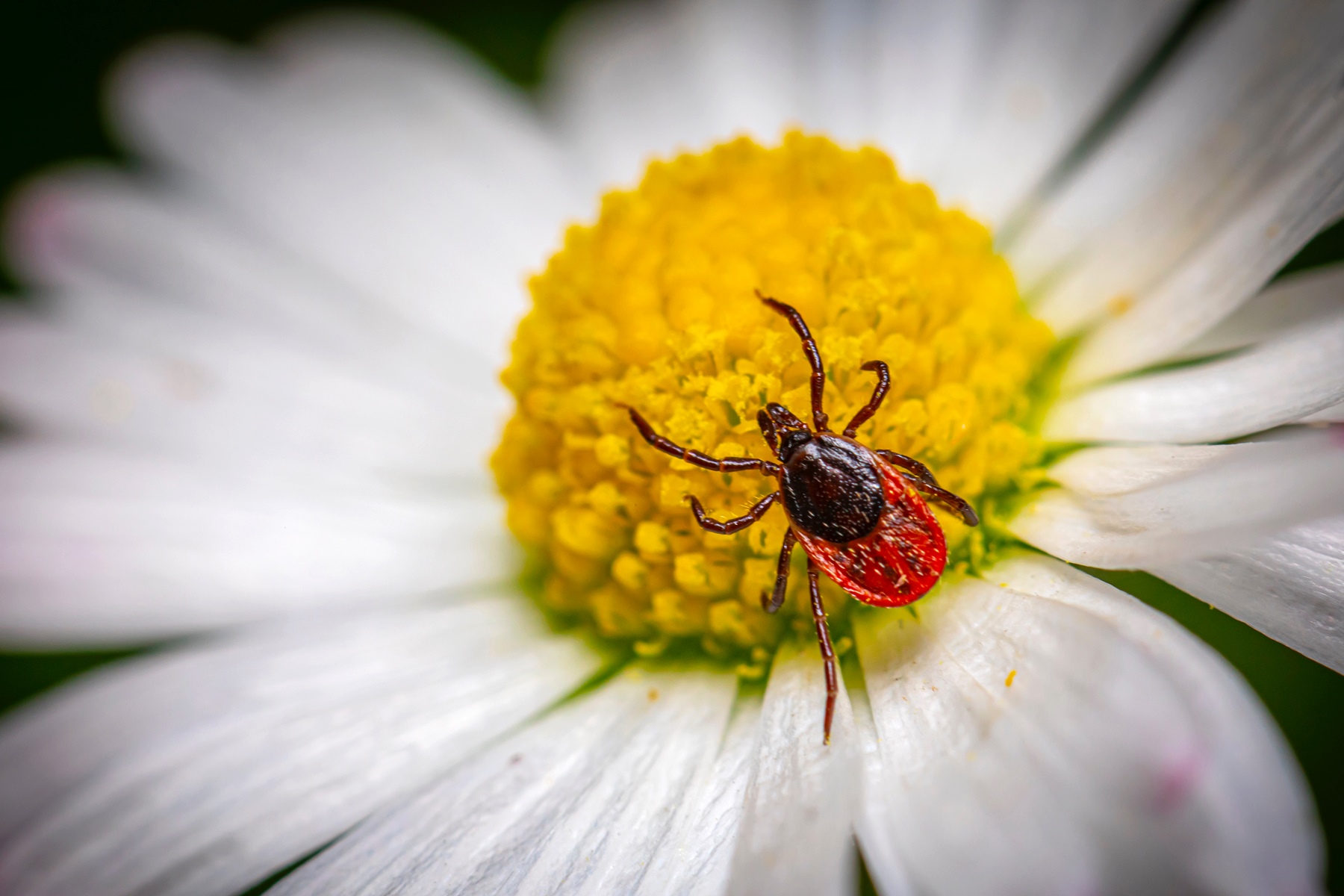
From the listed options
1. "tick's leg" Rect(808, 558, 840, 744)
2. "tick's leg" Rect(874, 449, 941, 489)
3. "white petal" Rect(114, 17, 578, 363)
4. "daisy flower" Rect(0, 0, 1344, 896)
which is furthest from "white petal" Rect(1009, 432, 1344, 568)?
"white petal" Rect(114, 17, 578, 363)

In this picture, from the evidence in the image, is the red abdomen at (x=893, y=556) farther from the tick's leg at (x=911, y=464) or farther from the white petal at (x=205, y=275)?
the white petal at (x=205, y=275)

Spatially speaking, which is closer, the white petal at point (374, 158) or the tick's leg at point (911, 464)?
the tick's leg at point (911, 464)

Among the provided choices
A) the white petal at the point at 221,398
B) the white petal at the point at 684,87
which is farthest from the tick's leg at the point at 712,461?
the white petal at the point at 684,87

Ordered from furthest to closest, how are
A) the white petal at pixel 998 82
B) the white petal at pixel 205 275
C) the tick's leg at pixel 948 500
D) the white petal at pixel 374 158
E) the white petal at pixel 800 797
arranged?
the white petal at pixel 374 158 < the white petal at pixel 205 275 < the white petal at pixel 998 82 < the tick's leg at pixel 948 500 < the white petal at pixel 800 797

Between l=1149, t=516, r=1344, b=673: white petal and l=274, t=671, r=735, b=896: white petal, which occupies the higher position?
l=1149, t=516, r=1344, b=673: white petal

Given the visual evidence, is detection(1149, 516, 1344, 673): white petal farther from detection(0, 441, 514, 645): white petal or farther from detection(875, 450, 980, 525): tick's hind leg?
detection(0, 441, 514, 645): white petal

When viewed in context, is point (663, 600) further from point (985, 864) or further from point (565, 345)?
point (985, 864)

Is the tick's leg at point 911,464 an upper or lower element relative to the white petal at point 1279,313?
lower

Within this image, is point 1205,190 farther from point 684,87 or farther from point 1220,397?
point 684,87
